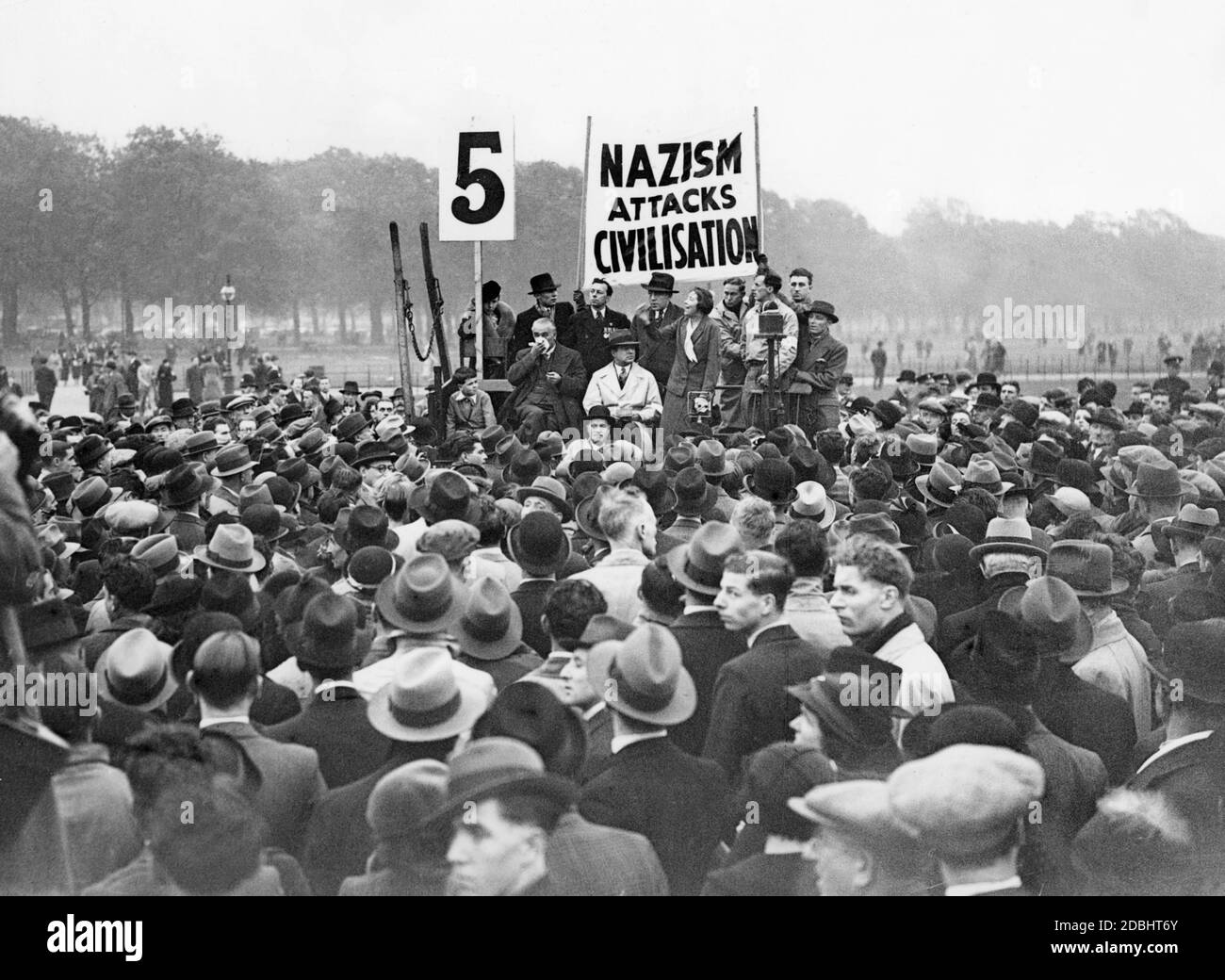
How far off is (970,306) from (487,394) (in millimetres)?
37071

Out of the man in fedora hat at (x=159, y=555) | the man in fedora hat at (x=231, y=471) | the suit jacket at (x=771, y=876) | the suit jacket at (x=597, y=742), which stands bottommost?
the suit jacket at (x=771, y=876)

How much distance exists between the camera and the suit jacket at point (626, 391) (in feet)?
39.2

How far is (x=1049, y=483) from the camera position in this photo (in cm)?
908

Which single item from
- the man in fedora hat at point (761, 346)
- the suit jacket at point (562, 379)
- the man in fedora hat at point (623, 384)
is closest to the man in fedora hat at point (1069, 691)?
the man in fedora hat at point (623, 384)

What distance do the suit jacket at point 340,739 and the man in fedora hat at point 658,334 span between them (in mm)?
8834

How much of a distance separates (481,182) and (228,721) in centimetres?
816

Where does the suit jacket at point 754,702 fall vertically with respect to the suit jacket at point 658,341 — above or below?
below

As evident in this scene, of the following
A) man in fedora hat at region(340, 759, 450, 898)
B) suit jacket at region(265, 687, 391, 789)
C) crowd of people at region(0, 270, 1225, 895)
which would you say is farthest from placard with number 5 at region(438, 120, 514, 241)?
man in fedora hat at region(340, 759, 450, 898)

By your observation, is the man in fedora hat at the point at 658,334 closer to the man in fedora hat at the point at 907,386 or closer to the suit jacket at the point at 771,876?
the man in fedora hat at the point at 907,386

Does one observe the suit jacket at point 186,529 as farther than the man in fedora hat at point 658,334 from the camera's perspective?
No

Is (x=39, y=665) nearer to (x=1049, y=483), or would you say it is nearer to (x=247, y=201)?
(x=1049, y=483)

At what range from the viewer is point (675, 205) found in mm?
13336

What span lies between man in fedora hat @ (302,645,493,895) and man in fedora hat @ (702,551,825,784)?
30.7 inches
